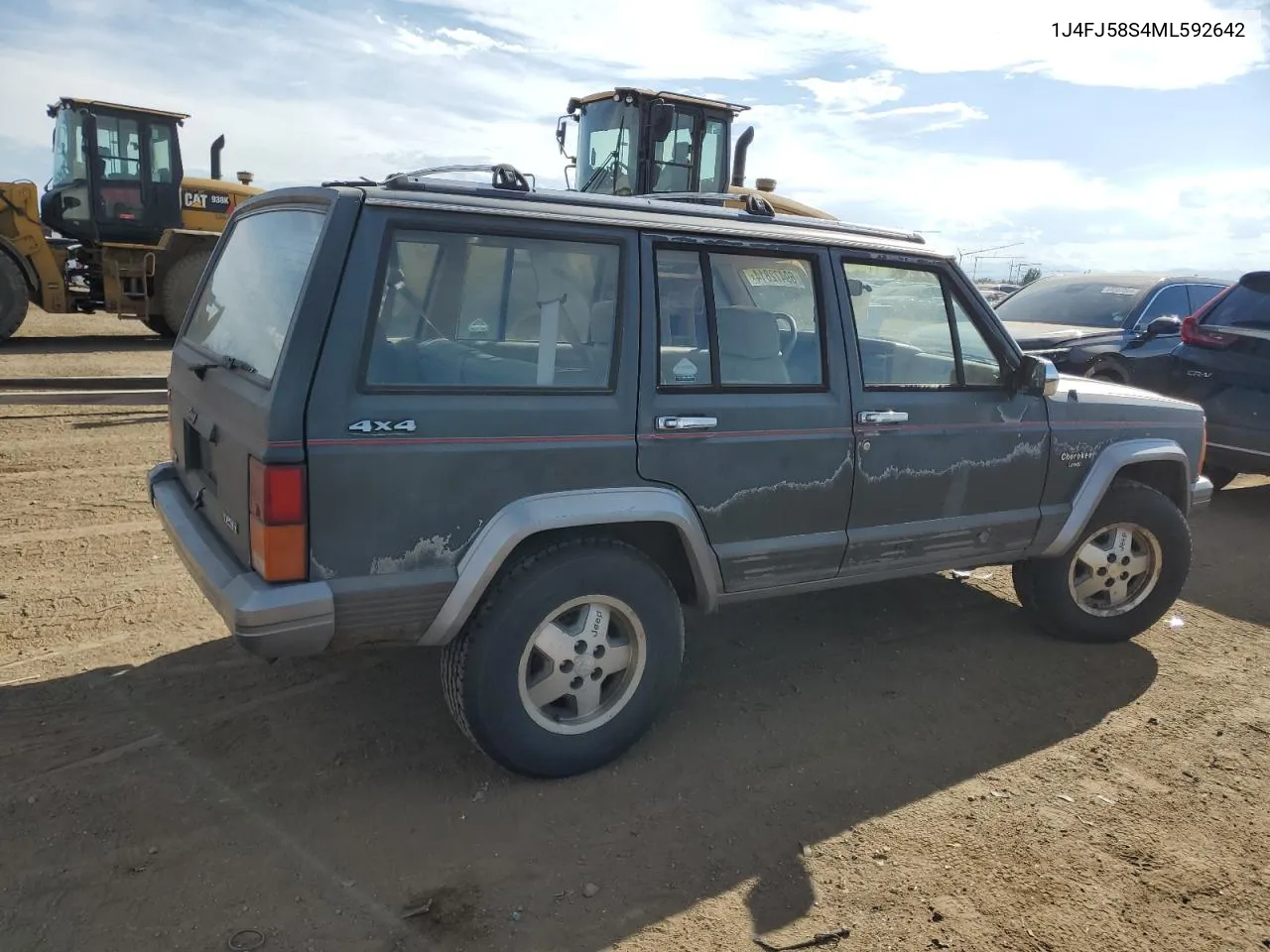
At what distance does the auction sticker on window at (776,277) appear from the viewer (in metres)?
3.53

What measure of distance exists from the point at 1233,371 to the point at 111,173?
44.8ft

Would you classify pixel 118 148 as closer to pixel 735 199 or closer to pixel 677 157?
pixel 677 157

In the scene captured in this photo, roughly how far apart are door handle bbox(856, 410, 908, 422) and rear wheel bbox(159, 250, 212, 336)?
1198cm

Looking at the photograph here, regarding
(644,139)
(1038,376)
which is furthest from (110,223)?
(1038,376)

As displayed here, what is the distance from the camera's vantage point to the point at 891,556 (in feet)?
12.7

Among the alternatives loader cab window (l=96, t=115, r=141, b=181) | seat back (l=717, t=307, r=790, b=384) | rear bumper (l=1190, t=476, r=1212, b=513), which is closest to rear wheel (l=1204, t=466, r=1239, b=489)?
rear bumper (l=1190, t=476, r=1212, b=513)

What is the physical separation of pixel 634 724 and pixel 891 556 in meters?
1.29

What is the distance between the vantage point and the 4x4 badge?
2717mm

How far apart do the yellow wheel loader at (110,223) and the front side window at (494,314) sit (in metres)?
11.2

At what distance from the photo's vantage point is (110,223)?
43.6 feet

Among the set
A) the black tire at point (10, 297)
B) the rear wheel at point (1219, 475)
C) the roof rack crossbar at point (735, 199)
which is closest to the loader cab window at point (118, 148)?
the black tire at point (10, 297)

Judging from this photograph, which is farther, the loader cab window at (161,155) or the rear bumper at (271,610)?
the loader cab window at (161,155)

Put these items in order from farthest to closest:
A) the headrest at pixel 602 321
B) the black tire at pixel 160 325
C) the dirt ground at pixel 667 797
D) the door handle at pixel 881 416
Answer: the black tire at pixel 160 325, the door handle at pixel 881 416, the headrest at pixel 602 321, the dirt ground at pixel 667 797

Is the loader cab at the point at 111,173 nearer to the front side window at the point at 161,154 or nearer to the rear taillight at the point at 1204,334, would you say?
the front side window at the point at 161,154
